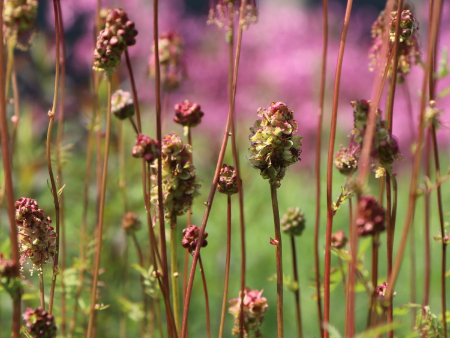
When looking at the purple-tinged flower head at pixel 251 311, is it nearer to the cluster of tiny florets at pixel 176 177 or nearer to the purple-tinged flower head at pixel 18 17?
the cluster of tiny florets at pixel 176 177

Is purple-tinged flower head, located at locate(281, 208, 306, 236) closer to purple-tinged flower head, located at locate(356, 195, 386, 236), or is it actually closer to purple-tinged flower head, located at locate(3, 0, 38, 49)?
purple-tinged flower head, located at locate(356, 195, 386, 236)

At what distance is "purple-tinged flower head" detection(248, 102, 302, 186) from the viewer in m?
0.58

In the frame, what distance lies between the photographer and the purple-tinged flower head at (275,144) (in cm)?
58

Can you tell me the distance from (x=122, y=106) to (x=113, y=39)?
0.15 metres

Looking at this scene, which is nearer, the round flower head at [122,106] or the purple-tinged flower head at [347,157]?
the purple-tinged flower head at [347,157]

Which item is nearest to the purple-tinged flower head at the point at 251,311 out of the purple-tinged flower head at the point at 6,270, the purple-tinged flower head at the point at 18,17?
the purple-tinged flower head at the point at 6,270

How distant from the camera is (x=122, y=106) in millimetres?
749

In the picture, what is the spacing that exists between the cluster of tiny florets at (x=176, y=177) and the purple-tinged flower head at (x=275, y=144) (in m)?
0.08

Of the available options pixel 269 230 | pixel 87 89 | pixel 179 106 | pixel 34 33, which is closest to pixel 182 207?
pixel 179 106

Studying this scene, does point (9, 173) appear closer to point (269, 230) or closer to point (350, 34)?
point (269, 230)

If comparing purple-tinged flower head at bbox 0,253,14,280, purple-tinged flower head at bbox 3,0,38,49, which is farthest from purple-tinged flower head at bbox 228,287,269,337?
purple-tinged flower head at bbox 3,0,38,49

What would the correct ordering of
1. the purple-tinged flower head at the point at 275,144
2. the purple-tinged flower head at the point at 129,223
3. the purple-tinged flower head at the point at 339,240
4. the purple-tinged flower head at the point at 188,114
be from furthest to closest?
the purple-tinged flower head at the point at 129,223, the purple-tinged flower head at the point at 339,240, the purple-tinged flower head at the point at 188,114, the purple-tinged flower head at the point at 275,144

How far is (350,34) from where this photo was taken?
12.3 feet

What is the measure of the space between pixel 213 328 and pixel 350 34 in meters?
Answer: 2.74
